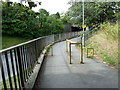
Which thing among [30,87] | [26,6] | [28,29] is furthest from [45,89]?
[28,29]

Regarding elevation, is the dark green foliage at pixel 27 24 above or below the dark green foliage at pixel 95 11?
below

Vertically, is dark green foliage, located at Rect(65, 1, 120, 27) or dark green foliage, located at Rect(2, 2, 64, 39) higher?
A: dark green foliage, located at Rect(65, 1, 120, 27)

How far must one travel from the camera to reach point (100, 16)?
12.2m

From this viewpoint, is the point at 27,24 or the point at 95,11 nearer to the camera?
the point at 95,11

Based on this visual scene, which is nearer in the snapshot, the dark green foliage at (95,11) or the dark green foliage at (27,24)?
the dark green foliage at (27,24)

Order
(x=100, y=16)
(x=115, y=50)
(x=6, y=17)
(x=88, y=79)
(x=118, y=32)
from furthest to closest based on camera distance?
(x=100, y=16)
(x=6, y=17)
(x=115, y=50)
(x=118, y=32)
(x=88, y=79)

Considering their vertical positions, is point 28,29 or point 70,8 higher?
point 70,8

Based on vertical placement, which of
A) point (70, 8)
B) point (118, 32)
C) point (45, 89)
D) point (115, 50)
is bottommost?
point (45, 89)

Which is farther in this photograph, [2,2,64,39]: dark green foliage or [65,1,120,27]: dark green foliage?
[65,1,120,27]: dark green foliage

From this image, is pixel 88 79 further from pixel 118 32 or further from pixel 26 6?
pixel 26 6

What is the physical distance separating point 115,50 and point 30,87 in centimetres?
347

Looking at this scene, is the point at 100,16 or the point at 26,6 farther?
the point at 100,16

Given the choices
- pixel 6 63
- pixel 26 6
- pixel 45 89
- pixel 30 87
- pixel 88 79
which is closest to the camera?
pixel 6 63

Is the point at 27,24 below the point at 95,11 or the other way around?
below
